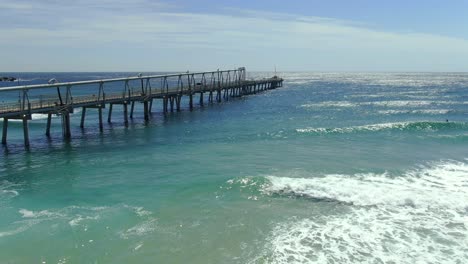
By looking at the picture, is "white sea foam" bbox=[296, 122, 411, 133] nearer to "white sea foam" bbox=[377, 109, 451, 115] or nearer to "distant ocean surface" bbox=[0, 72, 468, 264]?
"distant ocean surface" bbox=[0, 72, 468, 264]

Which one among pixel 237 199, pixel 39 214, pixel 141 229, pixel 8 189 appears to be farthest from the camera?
pixel 8 189

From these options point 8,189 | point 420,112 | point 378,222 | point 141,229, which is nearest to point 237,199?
point 141,229

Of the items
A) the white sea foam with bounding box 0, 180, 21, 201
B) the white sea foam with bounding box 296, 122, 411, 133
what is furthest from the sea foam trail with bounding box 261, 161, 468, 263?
the white sea foam with bounding box 296, 122, 411, 133

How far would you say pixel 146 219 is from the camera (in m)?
16.8

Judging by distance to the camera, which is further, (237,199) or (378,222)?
(237,199)

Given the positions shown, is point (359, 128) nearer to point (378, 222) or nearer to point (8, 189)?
point (378, 222)

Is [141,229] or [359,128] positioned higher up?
[141,229]

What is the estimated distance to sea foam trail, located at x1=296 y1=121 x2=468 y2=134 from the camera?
39.5 m

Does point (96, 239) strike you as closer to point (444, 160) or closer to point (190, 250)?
point (190, 250)

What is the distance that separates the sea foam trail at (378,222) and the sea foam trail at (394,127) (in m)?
16.5

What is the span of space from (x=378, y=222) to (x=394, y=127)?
27.4 meters

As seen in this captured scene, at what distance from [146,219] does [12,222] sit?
5.07 metres

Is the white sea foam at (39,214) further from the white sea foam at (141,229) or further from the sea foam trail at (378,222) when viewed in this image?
the sea foam trail at (378,222)

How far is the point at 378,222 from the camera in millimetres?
16516
